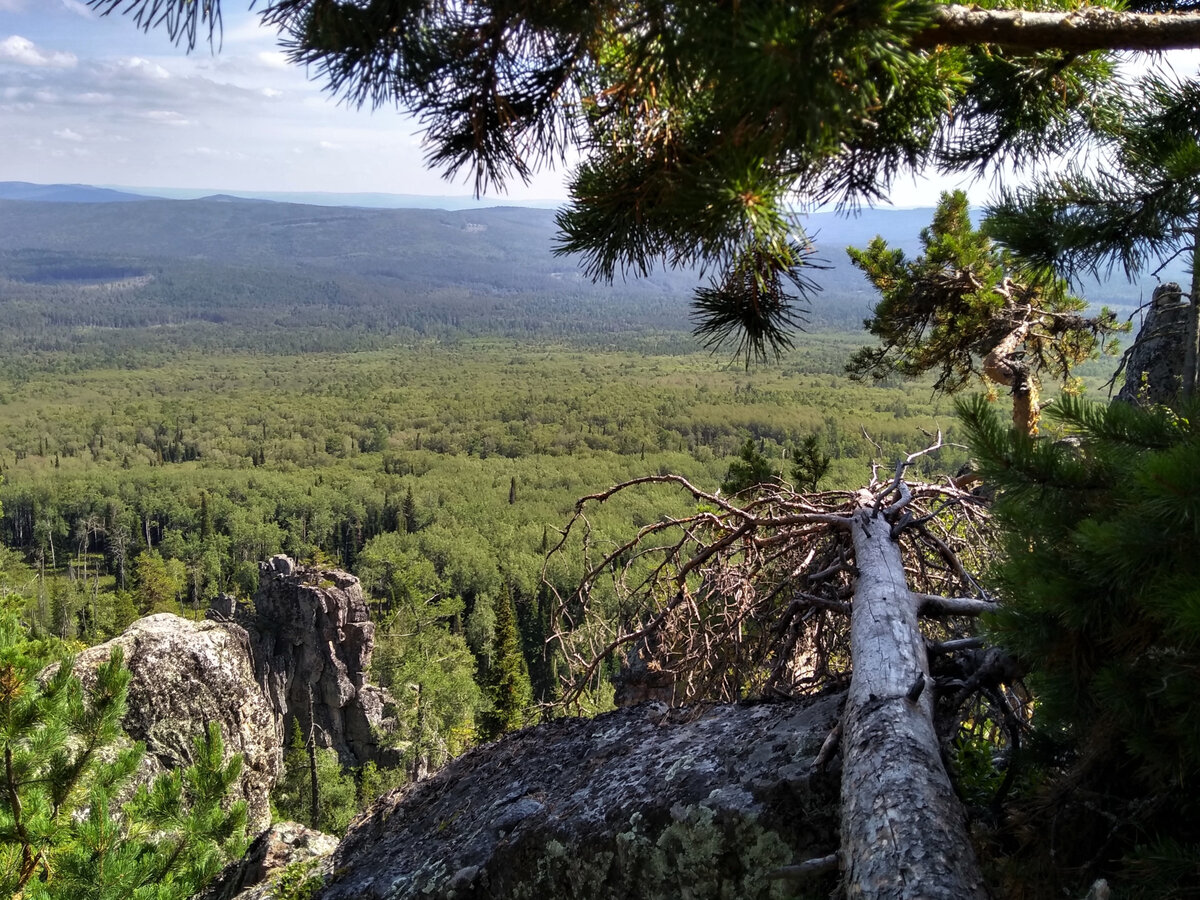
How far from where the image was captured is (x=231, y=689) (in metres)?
10.3

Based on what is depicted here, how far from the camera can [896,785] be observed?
1868mm

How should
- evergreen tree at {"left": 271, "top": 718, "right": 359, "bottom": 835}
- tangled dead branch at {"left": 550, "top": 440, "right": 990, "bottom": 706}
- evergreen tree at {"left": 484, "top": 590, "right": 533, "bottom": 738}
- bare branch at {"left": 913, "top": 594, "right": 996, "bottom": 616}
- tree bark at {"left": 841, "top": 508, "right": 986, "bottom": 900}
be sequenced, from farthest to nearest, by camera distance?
evergreen tree at {"left": 271, "top": 718, "right": 359, "bottom": 835}
evergreen tree at {"left": 484, "top": 590, "right": 533, "bottom": 738}
tangled dead branch at {"left": 550, "top": 440, "right": 990, "bottom": 706}
bare branch at {"left": 913, "top": 594, "right": 996, "bottom": 616}
tree bark at {"left": 841, "top": 508, "right": 986, "bottom": 900}

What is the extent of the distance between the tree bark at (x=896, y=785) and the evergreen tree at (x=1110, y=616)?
0.86 ft

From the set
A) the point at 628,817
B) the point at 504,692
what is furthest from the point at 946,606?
the point at 504,692

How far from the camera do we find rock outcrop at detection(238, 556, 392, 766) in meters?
30.5

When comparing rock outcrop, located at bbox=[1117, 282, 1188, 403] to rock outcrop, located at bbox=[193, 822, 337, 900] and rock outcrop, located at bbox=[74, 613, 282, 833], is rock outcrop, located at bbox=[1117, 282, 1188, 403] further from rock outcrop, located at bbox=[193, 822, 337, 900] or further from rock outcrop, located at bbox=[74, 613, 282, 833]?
rock outcrop, located at bbox=[74, 613, 282, 833]

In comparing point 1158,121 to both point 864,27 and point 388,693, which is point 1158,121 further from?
point 388,693

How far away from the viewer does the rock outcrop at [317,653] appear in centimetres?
3053

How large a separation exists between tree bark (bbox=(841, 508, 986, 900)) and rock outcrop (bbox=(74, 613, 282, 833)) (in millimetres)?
7614

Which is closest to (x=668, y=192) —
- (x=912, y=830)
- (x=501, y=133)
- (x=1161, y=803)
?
(x=501, y=133)

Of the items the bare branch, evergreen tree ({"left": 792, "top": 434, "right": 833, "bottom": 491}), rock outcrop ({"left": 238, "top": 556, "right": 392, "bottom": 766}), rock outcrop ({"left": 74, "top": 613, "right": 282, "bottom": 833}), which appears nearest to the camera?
the bare branch

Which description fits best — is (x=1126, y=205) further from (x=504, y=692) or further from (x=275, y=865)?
(x=504, y=692)

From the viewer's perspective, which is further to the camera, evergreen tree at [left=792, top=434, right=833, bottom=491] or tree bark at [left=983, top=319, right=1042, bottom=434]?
evergreen tree at [left=792, top=434, right=833, bottom=491]

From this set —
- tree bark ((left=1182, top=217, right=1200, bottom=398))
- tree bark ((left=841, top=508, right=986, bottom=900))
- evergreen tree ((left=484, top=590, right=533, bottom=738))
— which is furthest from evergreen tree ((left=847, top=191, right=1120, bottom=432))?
evergreen tree ((left=484, top=590, right=533, bottom=738))
